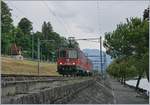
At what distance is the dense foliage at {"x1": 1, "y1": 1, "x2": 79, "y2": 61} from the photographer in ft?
416

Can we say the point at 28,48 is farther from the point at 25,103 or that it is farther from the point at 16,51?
the point at 25,103

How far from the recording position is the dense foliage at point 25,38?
416ft

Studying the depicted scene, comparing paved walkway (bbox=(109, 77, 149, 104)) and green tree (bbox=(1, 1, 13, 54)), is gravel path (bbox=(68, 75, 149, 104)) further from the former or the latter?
green tree (bbox=(1, 1, 13, 54))

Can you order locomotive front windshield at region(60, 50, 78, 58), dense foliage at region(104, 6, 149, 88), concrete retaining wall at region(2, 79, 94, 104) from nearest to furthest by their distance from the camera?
concrete retaining wall at region(2, 79, 94, 104), dense foliage at region(104, 6, 149, 88), locomotive front windshield at region(60, 50, 78, 58)

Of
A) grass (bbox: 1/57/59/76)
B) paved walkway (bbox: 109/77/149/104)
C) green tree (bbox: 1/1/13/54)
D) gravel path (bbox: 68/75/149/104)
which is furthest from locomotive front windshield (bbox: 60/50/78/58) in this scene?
green tree (bbox: 1/1/13/54)

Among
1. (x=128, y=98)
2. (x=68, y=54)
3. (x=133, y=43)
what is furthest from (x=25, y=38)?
(x=133, y=43)

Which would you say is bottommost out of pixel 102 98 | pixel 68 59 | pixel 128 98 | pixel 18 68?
pixel 128 98

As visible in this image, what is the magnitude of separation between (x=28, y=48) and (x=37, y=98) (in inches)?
4911

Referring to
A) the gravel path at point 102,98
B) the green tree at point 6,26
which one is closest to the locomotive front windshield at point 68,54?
the gravel path at point 102,98

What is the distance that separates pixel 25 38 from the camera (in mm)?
143500

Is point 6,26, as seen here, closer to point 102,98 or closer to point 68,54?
point 68,54

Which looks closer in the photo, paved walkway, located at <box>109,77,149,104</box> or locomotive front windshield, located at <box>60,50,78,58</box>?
paved walkway, located at <box>109,77,149,104</box>

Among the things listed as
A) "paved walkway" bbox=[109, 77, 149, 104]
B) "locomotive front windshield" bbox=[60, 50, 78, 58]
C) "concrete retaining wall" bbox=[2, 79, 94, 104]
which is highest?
"locomotive front windshield" bbox=[60, 50, 78, 58]

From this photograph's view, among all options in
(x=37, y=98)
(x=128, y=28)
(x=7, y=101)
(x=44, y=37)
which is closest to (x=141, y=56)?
(x=128, y=28)
